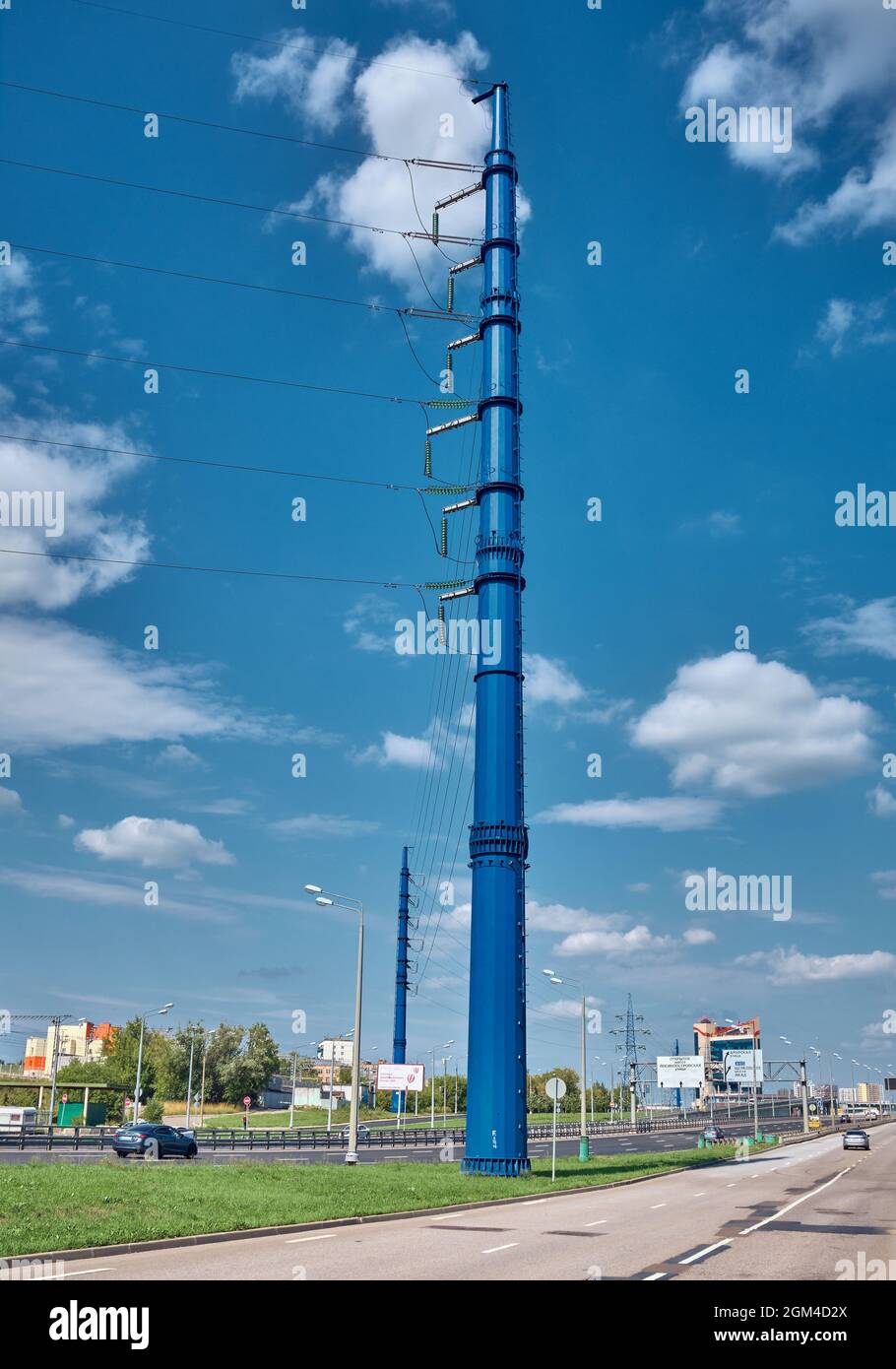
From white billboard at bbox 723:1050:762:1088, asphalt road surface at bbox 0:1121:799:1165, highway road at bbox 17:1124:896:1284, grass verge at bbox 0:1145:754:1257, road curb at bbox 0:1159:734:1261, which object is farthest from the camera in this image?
white billboard at bbox 723:1050:762:1088

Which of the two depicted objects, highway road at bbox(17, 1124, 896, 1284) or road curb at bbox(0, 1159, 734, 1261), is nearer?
highway road at bbox(17, 1124, 896, 1284)

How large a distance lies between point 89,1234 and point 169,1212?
3411mm

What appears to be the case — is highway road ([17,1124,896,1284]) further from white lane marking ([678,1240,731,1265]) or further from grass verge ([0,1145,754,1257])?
grass verge ([0,1145,754,1257])

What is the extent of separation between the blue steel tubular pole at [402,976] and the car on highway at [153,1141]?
69.4m

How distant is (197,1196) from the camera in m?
25.5

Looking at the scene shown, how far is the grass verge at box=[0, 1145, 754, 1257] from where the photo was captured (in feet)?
66.6

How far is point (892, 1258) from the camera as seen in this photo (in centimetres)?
2053

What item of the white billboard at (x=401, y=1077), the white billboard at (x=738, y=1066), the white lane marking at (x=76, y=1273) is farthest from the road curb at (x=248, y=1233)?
the white billboard at (x=738, y=1066)

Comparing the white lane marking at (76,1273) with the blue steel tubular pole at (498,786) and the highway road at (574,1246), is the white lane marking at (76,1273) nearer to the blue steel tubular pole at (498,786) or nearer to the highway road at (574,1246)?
the highway road at (574,1246)

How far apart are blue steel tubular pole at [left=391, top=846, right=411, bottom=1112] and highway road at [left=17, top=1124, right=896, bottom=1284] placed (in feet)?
278

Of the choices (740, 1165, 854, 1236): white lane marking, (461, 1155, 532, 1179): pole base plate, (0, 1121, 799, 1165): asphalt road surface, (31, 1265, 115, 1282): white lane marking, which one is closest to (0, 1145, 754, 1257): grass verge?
(461, 1155, 532, 1179): pole base plate
